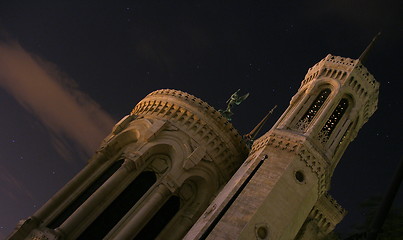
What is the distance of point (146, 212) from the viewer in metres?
21.6

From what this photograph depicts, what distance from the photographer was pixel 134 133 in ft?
83.4

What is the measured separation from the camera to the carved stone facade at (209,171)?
60.6ft

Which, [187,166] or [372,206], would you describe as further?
[187,166]

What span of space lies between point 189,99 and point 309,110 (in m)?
7.13

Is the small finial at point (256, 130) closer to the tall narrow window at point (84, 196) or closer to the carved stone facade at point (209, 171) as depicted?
the carved stone facade at point (209, 171)

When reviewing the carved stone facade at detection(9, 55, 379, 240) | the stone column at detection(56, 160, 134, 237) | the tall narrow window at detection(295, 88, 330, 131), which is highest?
the tall narrow window at detection(295, 88, 330, 131)

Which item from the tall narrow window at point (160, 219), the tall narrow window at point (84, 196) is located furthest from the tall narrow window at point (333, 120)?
the tall narrow window at point (84, 196)

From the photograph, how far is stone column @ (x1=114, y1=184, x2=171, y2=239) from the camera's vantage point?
2070 cm

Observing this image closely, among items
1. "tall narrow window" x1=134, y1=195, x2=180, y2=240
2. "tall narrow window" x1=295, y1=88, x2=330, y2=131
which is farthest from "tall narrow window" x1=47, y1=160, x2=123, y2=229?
"tall narrow window" x1=295, y1=88, x2=330, y2=131

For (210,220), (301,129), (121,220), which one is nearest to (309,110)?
(301,129)

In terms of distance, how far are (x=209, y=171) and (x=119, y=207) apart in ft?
17.3

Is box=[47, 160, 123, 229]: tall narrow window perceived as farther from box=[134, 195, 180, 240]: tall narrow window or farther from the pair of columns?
box=[134, 195, 180, 240]: tall narrow window

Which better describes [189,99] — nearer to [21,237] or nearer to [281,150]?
[281,150]

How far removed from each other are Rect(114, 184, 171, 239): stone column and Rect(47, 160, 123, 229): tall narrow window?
2832 millimetres
